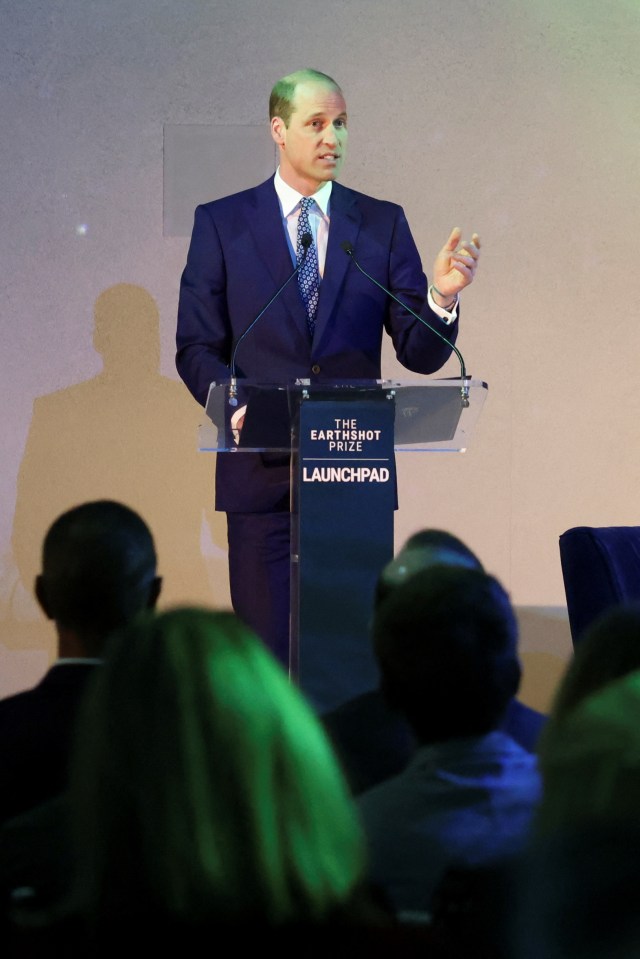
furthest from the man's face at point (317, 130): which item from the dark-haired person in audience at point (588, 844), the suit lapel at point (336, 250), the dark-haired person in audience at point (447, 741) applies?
the dark-haired person in audience at point (588, 844)

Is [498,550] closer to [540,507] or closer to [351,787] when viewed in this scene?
[540,507]

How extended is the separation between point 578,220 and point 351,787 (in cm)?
347

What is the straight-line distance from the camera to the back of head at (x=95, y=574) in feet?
6.60

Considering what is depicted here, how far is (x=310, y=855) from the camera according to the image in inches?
41.5

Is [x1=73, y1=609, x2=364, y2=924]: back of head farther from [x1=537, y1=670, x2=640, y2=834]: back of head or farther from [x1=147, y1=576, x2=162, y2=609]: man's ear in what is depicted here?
[x1=147, y1=576, x2=162, y2=609]: man's ear

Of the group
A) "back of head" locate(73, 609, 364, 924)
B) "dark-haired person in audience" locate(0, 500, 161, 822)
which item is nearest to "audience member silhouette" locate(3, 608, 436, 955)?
"back of head" locate(73, 609, 364, 924)

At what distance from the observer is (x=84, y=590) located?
202 cm

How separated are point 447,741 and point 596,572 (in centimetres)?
199

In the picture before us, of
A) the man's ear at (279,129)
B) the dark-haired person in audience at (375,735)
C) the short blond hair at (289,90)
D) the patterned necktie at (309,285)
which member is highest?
the short blond hair at (289,90)

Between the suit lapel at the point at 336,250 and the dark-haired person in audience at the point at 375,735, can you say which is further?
the suit lapel at the point at 336,250

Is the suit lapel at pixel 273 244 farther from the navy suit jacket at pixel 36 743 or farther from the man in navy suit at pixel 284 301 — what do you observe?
the navy suit jacket at pixel 36 743

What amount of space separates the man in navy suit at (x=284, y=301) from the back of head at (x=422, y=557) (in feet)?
2.37

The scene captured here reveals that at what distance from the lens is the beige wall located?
4.85 m

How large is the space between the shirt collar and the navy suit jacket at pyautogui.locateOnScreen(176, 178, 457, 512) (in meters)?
0.02
